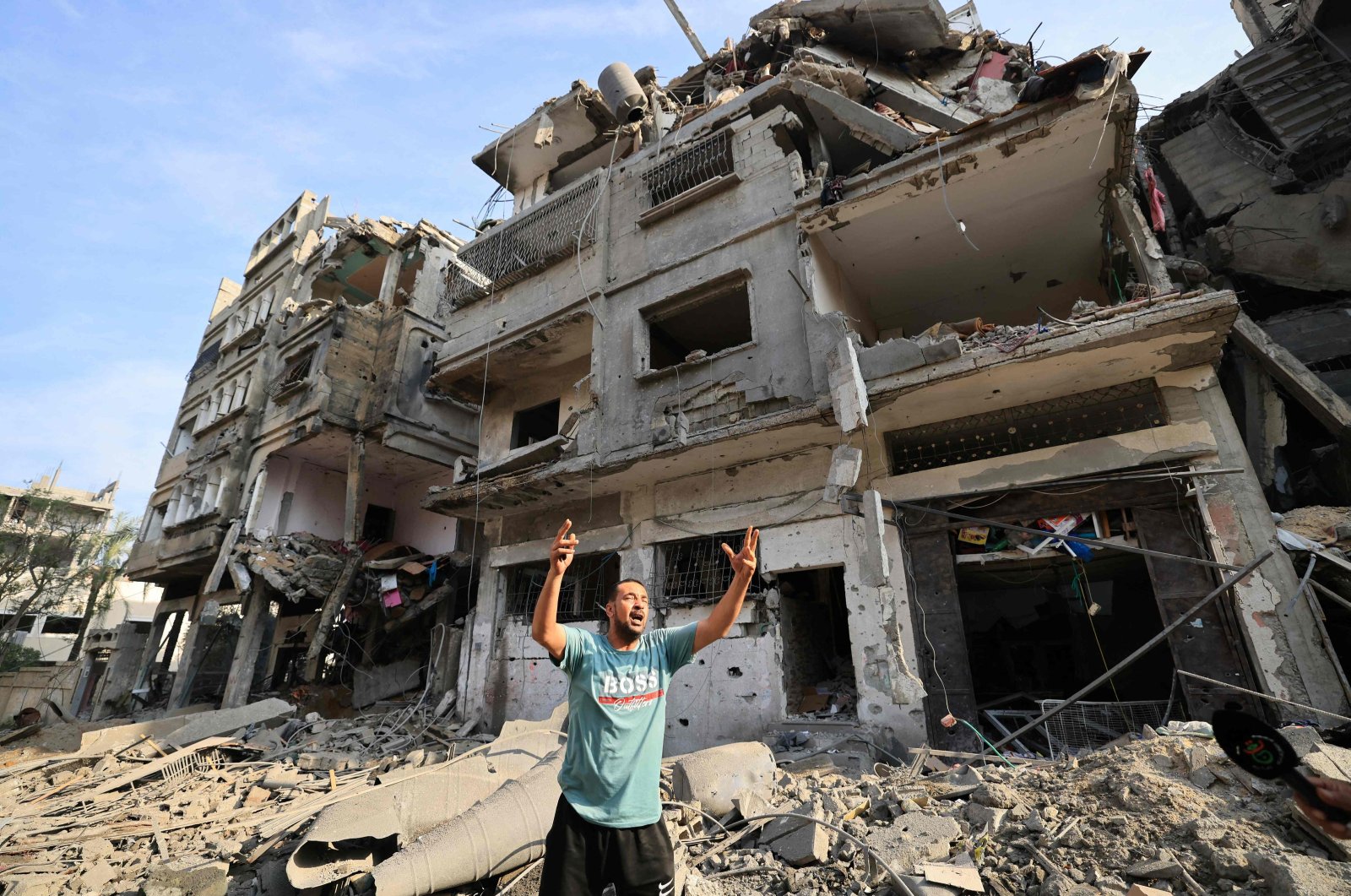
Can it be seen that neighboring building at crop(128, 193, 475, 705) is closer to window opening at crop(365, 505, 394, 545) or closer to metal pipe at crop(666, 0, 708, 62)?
window opening at crop(365, 505, 394, 545)

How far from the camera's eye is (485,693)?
11.0m

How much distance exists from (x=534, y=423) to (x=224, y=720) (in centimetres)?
790

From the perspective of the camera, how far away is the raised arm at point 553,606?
2.68 m

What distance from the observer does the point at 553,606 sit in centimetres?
269

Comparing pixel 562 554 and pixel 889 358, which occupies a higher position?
pixel 889 358

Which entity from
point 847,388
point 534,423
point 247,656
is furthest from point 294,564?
point 847,388

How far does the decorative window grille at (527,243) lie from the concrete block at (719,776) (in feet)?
32.8

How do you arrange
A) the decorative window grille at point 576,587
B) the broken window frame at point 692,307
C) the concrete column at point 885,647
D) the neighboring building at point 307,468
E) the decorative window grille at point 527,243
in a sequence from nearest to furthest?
the concrete column at point 885,647 < the broken window frame at point 692,307 < the decorative window grille at point 576,587 < the decorative window grille at point 527,243 < the neighboring building at point 307,468

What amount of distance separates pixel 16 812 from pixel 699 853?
802 cm

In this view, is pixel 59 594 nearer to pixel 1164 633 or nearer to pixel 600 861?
pixel 600 861

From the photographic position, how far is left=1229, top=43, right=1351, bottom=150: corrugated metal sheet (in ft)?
Result: 40.6

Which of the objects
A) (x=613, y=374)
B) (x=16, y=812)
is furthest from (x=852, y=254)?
(x=16, y=812)

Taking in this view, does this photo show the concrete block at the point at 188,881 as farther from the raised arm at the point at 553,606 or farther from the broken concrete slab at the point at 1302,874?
the broken concrete slab at the point at 1302,874

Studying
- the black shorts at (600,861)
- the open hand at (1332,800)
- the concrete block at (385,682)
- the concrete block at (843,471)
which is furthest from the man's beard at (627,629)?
the concrete block at (385,682)
